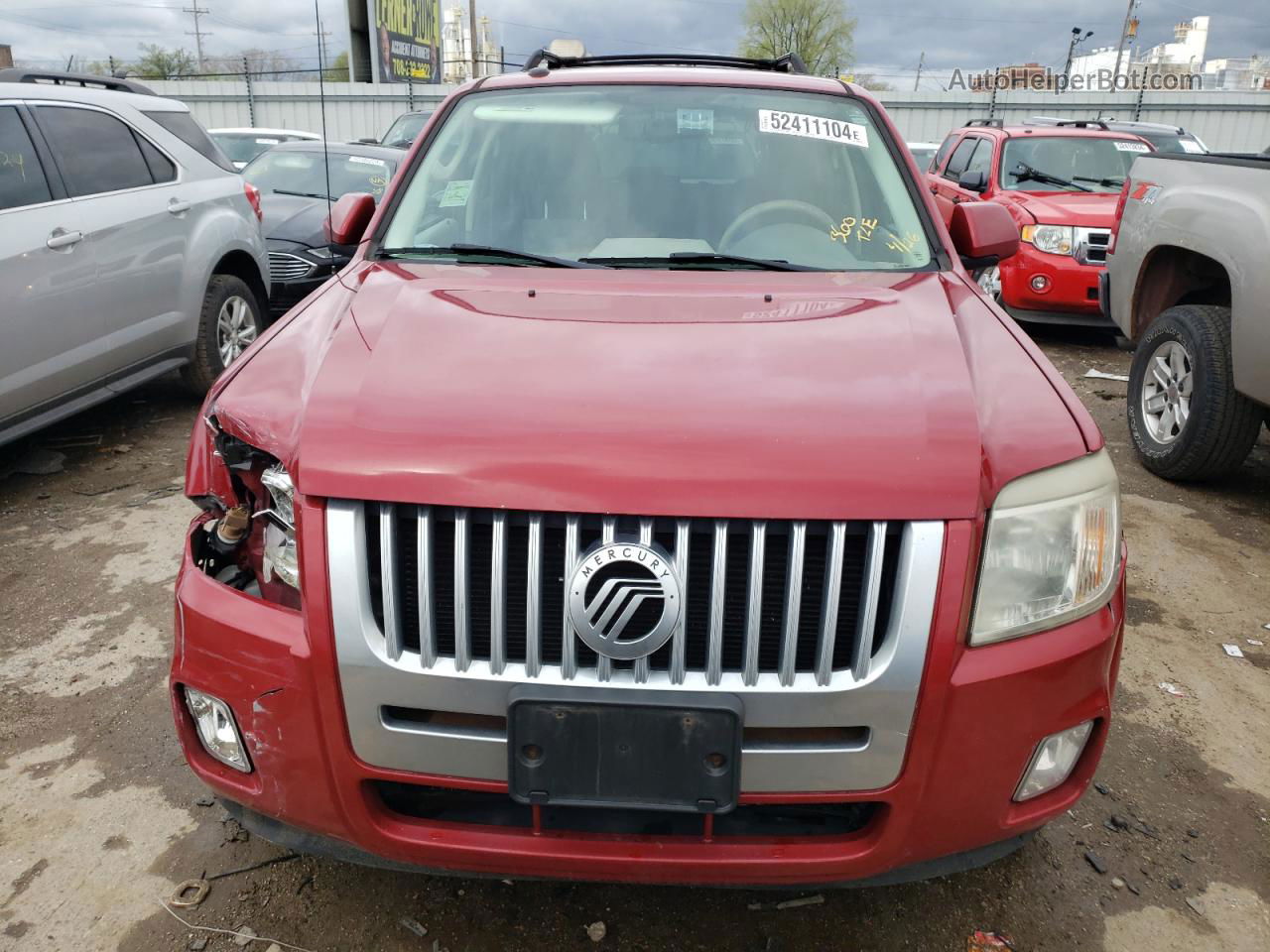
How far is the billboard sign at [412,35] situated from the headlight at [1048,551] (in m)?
36.2

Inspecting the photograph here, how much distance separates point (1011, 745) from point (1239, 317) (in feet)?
10.4

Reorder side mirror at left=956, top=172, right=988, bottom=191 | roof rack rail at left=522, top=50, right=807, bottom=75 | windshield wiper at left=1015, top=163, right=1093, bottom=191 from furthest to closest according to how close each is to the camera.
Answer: windshield wiper at left=1015, top=163, right=1093, bottom=191, side mirror at left=956, top=172, right=988, bottom=191, roof rack rail at left=522, top=50, right=807, bottom=75

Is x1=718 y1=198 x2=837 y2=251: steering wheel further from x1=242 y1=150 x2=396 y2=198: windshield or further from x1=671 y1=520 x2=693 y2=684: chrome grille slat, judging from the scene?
x1=242 y1=150 x2=396 y2=198: windshield

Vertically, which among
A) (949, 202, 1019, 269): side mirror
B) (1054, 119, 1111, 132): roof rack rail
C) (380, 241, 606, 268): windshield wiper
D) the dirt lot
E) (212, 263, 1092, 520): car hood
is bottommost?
the dirt lot

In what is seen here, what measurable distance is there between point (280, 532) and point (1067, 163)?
8598mm

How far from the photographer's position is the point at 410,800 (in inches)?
71.0

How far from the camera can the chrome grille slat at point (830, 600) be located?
A: 5.16ft

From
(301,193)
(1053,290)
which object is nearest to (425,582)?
(1053,290)

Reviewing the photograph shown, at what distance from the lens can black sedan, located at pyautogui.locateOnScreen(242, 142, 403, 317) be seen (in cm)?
739

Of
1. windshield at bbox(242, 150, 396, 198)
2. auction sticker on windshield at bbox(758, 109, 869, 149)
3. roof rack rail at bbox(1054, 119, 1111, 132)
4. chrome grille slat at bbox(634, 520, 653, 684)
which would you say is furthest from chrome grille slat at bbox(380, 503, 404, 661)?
roof rack rail at bbox(1054, 119, 1111, 132)

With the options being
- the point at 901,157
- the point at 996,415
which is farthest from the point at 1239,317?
the point at 996,415

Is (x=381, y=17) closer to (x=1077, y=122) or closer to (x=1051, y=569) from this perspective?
(x=1077, y=122)

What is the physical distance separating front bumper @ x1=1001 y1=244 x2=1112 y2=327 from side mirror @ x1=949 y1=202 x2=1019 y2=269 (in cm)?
480

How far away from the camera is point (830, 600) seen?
1581 millimetres
